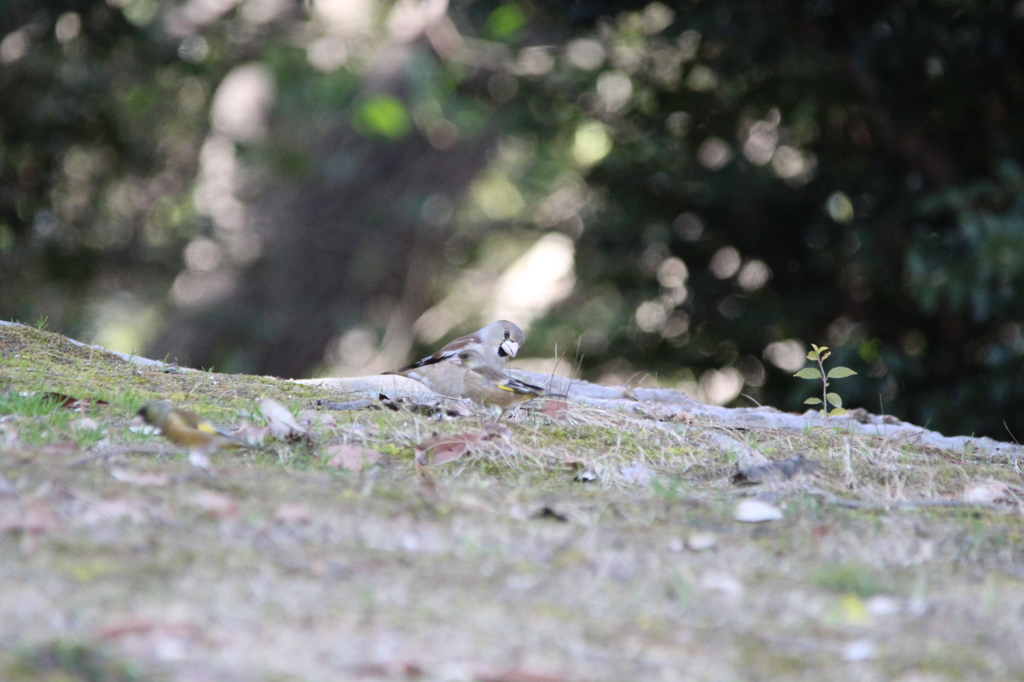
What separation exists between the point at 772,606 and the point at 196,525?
3.96 ft

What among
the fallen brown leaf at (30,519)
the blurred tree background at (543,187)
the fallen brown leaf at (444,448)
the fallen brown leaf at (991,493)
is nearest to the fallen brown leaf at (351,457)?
the fallen brown leaf at (444,448)

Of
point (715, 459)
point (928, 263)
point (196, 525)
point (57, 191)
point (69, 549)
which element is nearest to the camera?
point (69, 549)

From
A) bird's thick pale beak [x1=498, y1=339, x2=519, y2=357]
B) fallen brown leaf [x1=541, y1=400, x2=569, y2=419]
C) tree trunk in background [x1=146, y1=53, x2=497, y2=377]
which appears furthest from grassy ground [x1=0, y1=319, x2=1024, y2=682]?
tree trunk in background [x1=146, y1=53, x2=497, y2=377]

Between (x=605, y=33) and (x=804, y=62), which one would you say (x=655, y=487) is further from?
(x=605, y=33)

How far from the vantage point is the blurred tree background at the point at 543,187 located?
671cm

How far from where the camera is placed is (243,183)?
12188 mm

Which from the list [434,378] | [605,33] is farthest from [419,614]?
[605,33]

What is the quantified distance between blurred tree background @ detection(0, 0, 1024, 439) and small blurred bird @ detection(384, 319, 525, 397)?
9.00 ft

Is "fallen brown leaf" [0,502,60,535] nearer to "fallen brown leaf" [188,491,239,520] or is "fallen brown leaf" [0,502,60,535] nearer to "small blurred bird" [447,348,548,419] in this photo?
"fallen brown leaf" [188,491,239,520]

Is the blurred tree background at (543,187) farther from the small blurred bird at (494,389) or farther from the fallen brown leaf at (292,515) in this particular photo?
the fallen brown leaf at (292,515)

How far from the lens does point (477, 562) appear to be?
7.27 ft

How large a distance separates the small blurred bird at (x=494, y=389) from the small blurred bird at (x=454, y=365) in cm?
5

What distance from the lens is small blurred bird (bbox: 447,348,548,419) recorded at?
145 inches

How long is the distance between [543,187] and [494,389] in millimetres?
7539
